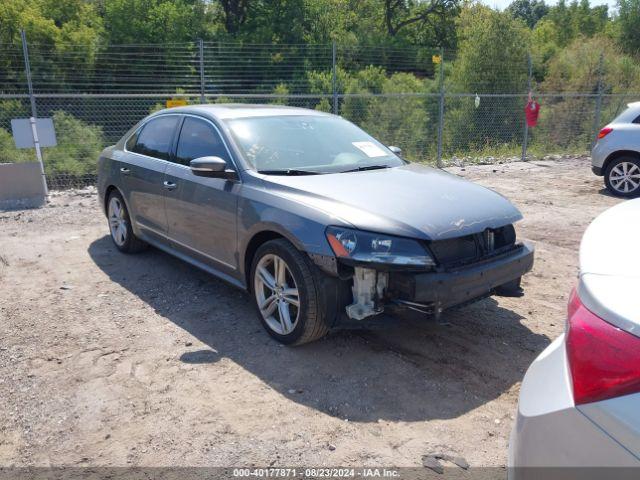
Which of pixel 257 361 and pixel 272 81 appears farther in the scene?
pixel 272 81

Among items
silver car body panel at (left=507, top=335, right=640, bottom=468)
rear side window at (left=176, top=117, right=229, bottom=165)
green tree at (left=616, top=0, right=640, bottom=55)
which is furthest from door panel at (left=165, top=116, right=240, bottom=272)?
green tree at (left=616, top=0, right=640, bottom=55)

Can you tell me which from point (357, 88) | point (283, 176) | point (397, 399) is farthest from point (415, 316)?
point (357, 88)

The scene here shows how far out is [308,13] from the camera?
2986 cm

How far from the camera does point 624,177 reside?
962 cm

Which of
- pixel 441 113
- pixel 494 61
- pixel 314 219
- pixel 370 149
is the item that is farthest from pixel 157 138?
pixel 494 61

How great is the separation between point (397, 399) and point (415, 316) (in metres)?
0.54

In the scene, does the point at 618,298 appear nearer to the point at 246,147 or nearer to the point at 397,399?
the point at 397,399

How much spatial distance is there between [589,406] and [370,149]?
3762mm

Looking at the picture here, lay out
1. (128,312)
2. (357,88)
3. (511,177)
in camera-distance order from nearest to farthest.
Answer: (128,312) → (511,177) → (357,88)

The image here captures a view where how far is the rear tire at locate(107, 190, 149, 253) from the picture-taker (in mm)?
6039

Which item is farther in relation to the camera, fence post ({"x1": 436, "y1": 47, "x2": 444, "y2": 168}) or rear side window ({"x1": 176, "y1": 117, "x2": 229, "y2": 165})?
fence post ({"x1": 436, "y1": 47, "x2": 444, "y2": 168})

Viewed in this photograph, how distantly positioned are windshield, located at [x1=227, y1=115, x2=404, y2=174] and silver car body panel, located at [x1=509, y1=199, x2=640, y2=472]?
2.79 meters

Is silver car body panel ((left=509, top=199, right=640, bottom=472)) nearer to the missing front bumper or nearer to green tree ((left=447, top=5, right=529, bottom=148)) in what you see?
the missing front bumper

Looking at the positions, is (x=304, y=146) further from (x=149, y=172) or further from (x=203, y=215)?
(x=149, y=172)
